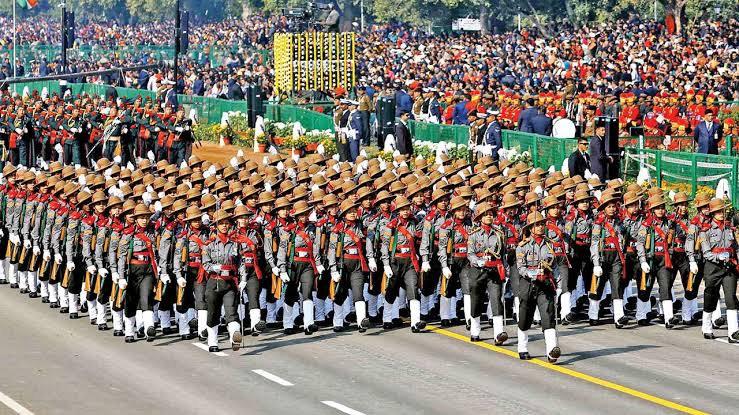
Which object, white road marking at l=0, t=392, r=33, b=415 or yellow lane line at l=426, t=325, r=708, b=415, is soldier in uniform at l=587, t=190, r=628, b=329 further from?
white road marking at l=0, t=392, r=33, b=415

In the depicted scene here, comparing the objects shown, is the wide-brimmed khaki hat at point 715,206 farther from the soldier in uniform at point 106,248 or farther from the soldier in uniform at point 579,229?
the soldier in uniform at point 106,248

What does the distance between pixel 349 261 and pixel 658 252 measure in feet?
14.2

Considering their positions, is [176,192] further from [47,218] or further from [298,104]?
[298,104]

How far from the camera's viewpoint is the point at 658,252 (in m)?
26.6

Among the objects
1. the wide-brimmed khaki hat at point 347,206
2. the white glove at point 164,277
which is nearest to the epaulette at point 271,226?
the wide-brimmed khaki hat at point 347,206

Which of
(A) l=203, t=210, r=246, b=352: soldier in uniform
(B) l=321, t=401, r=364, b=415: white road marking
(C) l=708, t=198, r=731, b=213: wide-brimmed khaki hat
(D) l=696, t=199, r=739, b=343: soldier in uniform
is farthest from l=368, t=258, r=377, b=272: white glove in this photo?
(B) l=321, t=401, r=364, b=415: white road marking

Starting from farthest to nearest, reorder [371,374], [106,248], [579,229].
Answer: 1. [579,229]
2. [106,248]
3. [371,374]

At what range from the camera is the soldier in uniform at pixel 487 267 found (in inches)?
990

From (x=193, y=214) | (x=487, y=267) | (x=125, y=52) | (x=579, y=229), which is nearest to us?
(x=487, y=267)

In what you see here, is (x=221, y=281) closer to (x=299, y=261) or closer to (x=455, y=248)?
(x=299, y=261)

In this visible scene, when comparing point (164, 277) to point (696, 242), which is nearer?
point (164, 277)

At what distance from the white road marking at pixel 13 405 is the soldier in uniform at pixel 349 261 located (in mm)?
5769

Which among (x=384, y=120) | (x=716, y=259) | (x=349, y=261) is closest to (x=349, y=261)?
(x=349, y=261)

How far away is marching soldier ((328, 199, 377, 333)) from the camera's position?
86.8 ft
